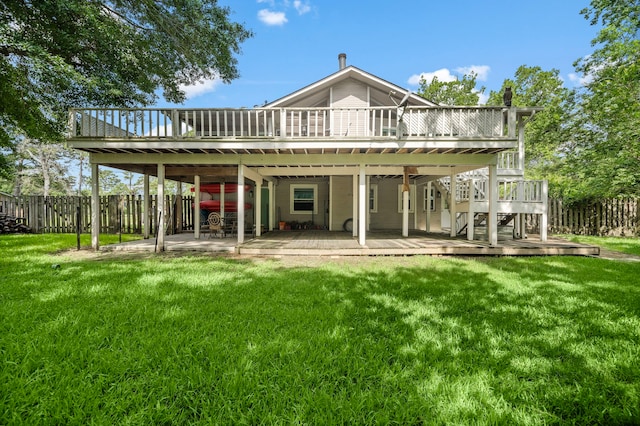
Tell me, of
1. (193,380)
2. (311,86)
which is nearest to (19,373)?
(193,380)

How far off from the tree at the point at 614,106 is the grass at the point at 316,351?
10.2m

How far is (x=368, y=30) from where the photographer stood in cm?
1811

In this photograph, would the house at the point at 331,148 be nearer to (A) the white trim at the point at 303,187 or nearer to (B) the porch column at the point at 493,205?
(B) the porch column at the point at 493,205

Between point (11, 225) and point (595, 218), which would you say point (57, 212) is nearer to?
point (11, 225)

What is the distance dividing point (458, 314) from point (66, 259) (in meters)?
8.28

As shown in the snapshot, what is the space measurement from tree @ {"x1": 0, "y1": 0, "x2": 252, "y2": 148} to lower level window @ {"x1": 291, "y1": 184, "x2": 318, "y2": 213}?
6.70 m

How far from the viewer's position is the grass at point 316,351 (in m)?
1.82

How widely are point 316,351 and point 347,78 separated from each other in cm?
1153

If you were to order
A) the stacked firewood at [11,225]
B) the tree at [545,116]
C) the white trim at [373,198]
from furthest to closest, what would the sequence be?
the tree at [545,116] < the white trim at [373,198] < the stacked firewood at [11,225]

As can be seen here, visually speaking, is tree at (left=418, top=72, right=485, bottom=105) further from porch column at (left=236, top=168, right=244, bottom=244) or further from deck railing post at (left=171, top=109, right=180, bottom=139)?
deck railing post at (left=171, top=109, right=180, bottom=139)

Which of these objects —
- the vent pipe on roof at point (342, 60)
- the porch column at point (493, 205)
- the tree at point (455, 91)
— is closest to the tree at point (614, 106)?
the porch column at point (493, 205)

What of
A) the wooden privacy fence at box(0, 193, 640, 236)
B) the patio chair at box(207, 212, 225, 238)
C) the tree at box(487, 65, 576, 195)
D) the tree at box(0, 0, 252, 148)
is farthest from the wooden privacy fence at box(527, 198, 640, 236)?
the tree at box(0, 0, 252, 148)

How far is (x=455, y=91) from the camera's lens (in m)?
28.1

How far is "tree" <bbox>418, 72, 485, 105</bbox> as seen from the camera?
27828 millimetres
